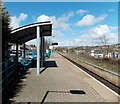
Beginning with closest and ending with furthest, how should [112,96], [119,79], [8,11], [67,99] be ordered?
[67,99] < [112,96] < [119,79] < [8,11]

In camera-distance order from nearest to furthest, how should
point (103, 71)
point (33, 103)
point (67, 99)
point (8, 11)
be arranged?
point (33, 103) < point (67, 99) < point (8, 11) < point (103, 71)

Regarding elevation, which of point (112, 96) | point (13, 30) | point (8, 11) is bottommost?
point (112, 96)

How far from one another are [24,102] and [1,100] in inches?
30.0

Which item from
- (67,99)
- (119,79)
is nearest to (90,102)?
(67,99)

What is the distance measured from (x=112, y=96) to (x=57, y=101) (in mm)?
2247

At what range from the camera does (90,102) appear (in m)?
4.96

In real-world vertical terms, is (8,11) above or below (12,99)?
above

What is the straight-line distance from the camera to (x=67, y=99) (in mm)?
5199

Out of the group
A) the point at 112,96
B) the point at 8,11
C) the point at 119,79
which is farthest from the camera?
the point at 8,11

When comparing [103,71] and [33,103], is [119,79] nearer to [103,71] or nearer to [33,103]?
[103,71]

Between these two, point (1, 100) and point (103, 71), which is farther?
point (103, 71)

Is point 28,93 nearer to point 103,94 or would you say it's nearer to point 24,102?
point 24,102

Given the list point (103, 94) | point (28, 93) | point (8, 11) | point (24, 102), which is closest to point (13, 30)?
point (8, 11)

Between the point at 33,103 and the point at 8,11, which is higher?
the point at 8,11
